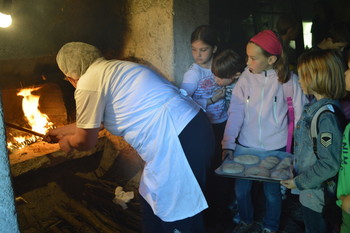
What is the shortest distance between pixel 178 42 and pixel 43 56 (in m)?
1.59

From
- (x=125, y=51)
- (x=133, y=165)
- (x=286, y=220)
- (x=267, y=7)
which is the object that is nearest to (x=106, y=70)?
(x=125, y=51)

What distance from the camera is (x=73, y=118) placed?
13.8 ft

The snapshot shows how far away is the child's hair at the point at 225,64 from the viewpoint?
10.5ft

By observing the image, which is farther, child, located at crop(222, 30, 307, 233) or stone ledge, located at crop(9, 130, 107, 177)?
stone ledge, located at crop(9, 130, 107, 177)

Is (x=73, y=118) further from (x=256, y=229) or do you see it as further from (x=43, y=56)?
(x=256, y=229)

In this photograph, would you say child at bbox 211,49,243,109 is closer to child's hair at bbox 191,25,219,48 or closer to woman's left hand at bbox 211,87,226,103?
woman's left hand at bbox 211,87,226,103

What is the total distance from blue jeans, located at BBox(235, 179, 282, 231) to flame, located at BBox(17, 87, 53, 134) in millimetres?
2672

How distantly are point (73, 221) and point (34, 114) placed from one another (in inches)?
63.2

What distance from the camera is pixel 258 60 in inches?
111

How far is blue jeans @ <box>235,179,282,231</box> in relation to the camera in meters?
2.90

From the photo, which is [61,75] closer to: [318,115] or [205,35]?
[205,35]

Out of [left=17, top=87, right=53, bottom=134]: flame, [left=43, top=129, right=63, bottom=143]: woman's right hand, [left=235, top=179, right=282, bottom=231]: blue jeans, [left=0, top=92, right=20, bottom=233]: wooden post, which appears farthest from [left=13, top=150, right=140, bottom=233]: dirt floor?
[left=0, top=92, right=20, bottom=233]: wooden post

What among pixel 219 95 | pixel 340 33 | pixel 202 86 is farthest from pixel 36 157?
pixel 340 33

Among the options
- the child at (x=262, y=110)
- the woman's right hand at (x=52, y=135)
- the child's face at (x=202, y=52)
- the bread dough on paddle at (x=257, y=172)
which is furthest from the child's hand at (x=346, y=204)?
the woman's right hand at (x=52, y=135)
